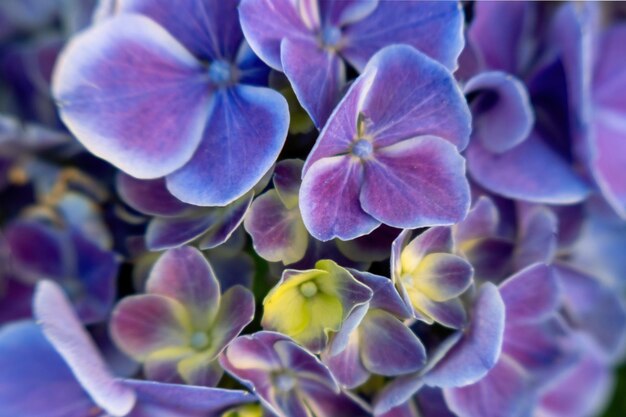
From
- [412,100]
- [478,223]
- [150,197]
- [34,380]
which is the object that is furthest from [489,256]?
[34,380]

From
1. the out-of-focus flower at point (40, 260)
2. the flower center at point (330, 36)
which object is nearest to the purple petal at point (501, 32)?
the flower center at point (330, 36)

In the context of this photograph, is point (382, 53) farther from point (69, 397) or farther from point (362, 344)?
point (69, 397)

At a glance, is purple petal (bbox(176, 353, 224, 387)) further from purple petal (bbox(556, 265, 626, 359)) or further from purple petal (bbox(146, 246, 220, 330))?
purple petal (bbox(556, 265, 626, 359))

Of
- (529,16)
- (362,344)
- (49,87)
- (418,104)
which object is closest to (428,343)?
(362,344)

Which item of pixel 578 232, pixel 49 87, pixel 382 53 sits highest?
pixel 382 53

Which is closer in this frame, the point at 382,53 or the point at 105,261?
the point at 382,53

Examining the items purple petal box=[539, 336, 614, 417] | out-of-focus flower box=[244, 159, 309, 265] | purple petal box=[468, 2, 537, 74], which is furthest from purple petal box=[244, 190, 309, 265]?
purple petal box=[539, 336, 614, 417]

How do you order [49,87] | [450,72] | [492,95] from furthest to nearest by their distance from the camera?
[49,87] → [492,95] → [450,72]

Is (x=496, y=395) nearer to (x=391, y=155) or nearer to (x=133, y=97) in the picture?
(x=391, y=155)
